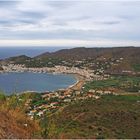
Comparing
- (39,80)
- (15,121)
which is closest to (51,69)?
(39,80)

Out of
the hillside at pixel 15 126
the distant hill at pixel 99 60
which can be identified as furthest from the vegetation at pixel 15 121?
the distant hill at pixel 99 60

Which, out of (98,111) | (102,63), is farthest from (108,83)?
(98,111)

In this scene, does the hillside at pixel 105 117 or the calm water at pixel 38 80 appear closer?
the hillside at pixel 105 117

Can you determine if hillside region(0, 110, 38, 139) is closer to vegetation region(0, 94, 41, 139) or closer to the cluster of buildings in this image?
vegetation region(0, 94, 41, 139)

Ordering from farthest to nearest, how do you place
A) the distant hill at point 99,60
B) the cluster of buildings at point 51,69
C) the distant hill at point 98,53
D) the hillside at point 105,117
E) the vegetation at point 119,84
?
the distant hill at point 98,53 → the distant hill at point 99,60 → the cluster of buildings at point 51,69 → the vegetation at point 119,84 → the hillside at point 105,117

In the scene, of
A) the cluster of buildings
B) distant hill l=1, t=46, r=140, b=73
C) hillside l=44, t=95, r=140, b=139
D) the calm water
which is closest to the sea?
the calm water

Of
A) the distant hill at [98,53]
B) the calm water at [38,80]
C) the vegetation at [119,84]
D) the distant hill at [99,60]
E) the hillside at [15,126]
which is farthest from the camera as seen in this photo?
the distant hill at [98,53]

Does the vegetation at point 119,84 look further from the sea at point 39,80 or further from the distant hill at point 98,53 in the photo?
the distant hill at point 98,53

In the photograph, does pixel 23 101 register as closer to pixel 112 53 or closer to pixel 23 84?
pixel 23 84

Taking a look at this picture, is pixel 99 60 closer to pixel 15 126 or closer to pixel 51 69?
pixel 51 69

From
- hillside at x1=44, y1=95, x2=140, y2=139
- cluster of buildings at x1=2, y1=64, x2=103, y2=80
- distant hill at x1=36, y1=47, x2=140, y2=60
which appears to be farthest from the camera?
distant hill at x1=36, y1=47, x2=140, y2=60
